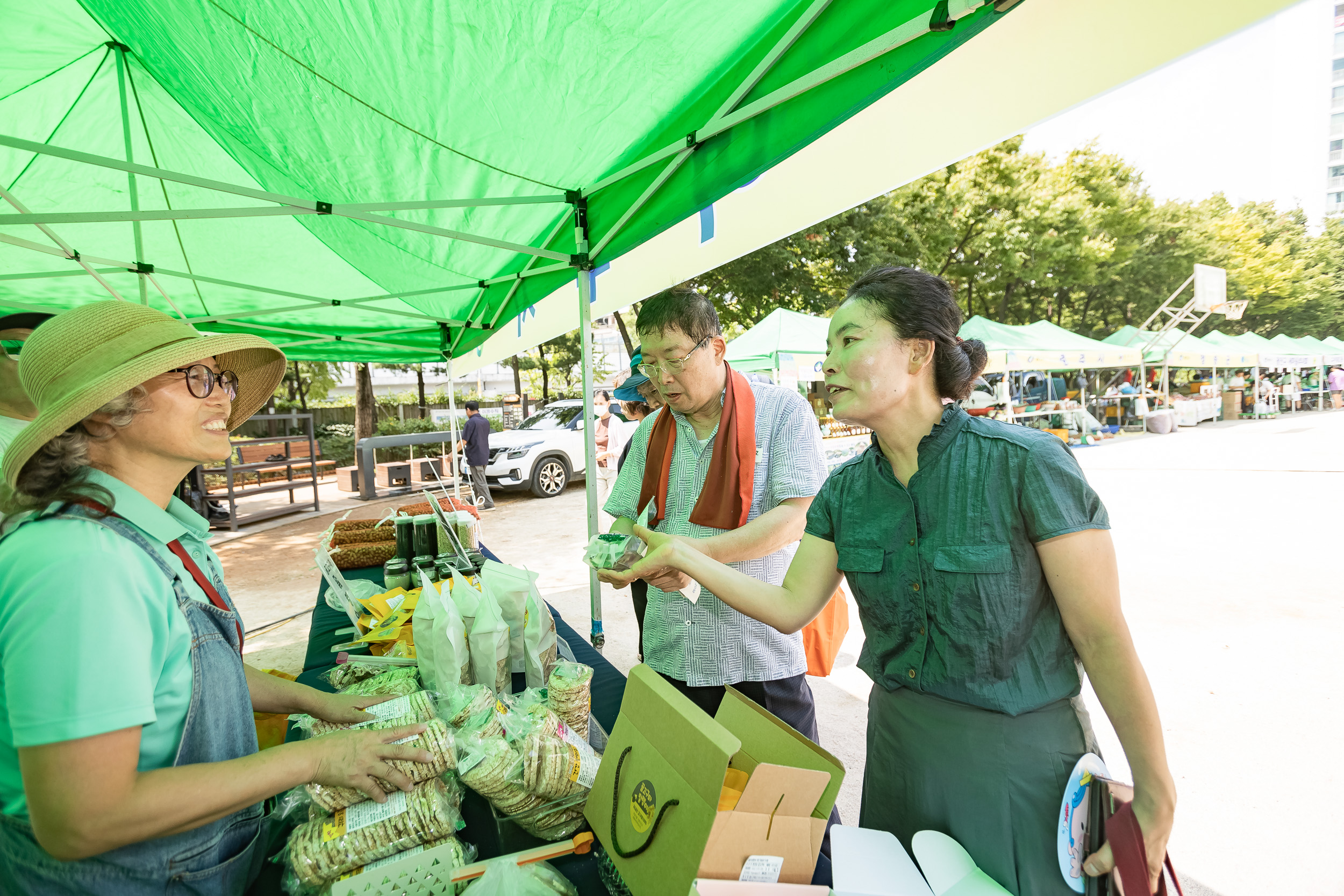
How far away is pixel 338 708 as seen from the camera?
4.85 feet

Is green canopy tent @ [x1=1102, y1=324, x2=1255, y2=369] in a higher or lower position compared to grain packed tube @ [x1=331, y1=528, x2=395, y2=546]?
higher

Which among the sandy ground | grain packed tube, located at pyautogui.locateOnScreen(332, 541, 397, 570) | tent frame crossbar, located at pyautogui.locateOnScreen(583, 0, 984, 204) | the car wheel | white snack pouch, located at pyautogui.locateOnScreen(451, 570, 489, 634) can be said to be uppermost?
tent frame crossbar, located at pyautogui.locateOnScreen(583, 0, 984, 204)

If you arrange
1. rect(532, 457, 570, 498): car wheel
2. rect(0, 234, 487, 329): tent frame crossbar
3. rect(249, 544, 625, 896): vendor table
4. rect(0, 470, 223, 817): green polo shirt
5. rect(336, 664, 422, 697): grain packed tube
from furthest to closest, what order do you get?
rect(532, 457, 570, 498): car wheel
rect(0, 234, 487, 329): tent frame crossbar
rect(336, 664, 422, 697): grain packed tube
rect(249, 544, 625, 896): vendor table
rect(0, 470, 223, 817): green polo shirt

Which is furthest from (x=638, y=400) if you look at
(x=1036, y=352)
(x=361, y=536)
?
(x=1036, y=352)

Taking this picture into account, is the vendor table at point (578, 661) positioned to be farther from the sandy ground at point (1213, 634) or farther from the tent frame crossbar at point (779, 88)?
the tent frame crossbar at point (779, 88)

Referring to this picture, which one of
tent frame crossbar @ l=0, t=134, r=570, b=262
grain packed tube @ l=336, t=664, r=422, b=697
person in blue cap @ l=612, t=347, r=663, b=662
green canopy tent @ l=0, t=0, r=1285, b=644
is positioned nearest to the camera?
green canopy tent @ l=0, t=0, r=1285, b=644

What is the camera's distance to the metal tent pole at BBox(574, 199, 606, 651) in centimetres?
328

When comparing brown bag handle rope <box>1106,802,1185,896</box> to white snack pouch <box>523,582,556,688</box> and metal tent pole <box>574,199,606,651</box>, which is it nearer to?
white snack pouch <box>523,582,556,688</box>

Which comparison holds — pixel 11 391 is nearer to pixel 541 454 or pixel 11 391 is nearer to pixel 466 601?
pixel 466 601

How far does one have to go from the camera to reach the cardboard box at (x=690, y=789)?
90 centimetres

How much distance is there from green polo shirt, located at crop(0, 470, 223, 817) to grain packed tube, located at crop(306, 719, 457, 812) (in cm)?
Result: 27

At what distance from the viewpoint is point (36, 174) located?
3.90 metres

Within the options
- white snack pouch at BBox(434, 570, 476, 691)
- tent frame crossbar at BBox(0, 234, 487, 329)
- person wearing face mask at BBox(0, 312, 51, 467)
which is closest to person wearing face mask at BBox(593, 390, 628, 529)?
tent frame crossbar at BBox(0, 234, 487, 329)

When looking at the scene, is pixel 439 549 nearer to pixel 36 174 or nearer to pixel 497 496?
pixel 36 174
